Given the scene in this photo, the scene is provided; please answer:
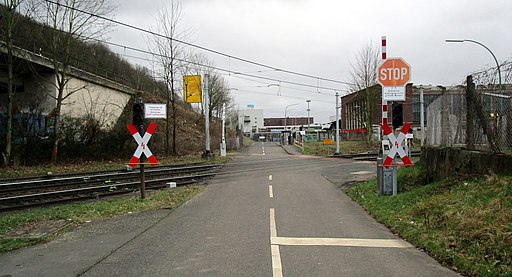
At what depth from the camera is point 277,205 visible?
37.8 feet

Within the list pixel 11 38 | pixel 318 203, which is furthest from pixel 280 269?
pixel 11 38

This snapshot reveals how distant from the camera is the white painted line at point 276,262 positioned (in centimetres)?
540

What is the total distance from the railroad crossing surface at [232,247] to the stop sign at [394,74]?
→ 405cm

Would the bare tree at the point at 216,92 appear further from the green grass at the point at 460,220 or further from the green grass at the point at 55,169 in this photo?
the green grass at the point at 460,220

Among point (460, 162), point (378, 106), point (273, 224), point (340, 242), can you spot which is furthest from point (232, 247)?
point (378, 106)

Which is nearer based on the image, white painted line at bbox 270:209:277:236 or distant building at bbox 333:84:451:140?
white painted line at bbox 270:209:277:236

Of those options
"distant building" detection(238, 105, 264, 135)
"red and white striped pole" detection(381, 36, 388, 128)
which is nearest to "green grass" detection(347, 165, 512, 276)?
"red and white striped pole" detection(381, 36, 388, 128)

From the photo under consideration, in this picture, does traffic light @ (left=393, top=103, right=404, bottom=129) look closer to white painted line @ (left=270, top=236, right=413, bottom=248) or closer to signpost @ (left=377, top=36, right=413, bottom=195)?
signpost @ (left=377, top=36, right=413, bottom=195)

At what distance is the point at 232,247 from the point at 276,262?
1.17 metres

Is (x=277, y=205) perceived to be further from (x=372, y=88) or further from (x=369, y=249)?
(x=372, y=88)

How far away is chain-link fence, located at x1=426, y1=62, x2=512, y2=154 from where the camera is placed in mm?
9688

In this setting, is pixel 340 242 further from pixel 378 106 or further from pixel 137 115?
pixel 378 106

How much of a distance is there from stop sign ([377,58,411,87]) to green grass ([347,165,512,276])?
337 centimetres

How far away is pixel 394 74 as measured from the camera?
12312 millimetres
